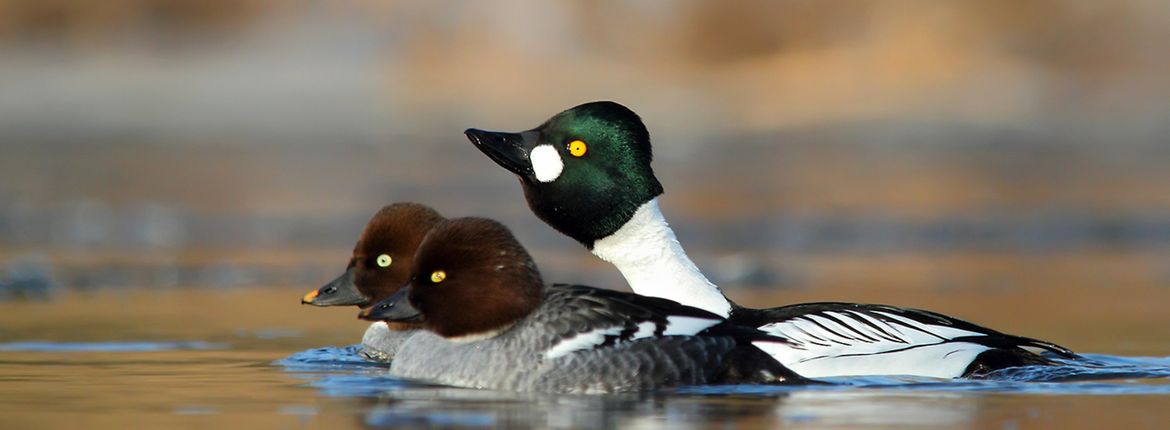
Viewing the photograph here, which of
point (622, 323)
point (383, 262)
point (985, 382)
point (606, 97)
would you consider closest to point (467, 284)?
point (622, 323)

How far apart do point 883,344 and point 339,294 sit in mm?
3166

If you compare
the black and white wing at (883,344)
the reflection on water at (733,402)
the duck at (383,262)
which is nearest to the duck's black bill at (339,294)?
the duck at (383,262)

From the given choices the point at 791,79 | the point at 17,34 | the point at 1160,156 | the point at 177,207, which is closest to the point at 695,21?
the point at 791,79

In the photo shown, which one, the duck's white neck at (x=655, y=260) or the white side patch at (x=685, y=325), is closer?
the white side patch at (x=685, y=325)

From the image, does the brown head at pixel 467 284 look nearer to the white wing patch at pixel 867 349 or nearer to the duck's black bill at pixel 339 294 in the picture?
the white wing patch at pixel 867 349

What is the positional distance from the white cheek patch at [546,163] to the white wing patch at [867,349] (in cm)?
134

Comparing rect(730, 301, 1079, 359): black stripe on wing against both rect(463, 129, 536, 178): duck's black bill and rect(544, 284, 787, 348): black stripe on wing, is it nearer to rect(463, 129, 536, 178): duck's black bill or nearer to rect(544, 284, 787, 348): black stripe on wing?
rect(544, 284, 787, 348): black stripe on wing

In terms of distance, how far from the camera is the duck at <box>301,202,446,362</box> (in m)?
10.4

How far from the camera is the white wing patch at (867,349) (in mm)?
8727

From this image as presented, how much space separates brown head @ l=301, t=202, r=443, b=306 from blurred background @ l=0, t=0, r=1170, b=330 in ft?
27.9

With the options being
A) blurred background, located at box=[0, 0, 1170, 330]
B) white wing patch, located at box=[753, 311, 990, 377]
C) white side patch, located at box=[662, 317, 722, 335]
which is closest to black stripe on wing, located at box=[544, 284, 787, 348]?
white side patch, located at box=[662, 317, 722, 335]

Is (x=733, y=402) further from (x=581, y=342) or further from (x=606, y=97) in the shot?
(x=606, y=97)

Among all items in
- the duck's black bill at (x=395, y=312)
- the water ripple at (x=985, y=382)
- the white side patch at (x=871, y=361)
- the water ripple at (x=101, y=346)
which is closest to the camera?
the water ripple at (x=985, y=382)

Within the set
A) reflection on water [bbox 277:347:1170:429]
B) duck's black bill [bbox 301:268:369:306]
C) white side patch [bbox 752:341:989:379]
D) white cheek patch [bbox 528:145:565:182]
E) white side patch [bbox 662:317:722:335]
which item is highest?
white cheek patch [bbox 528:145:565:182]
